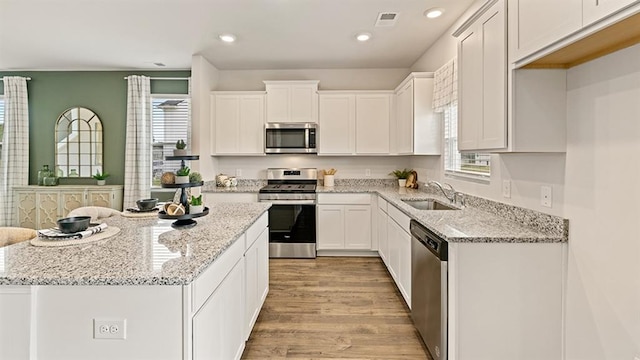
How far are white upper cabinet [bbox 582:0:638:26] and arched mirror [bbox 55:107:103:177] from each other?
20.3 feet

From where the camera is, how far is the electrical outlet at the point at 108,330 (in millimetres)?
1200

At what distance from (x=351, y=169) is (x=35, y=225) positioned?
4961mm

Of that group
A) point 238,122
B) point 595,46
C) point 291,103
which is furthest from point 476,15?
point 238,122

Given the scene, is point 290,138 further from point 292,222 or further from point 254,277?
point 254,277

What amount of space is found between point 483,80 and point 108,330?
92.6 inches

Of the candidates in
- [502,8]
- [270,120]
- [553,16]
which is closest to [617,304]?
[553,16]

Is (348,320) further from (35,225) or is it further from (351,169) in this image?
(35,225)

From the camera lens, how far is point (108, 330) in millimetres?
1200

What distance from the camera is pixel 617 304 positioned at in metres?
1.47

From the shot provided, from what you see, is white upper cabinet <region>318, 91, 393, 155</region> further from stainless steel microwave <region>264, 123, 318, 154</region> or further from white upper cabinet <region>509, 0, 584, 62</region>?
white upper cabinet <region>509, 0, 584, 62</region>

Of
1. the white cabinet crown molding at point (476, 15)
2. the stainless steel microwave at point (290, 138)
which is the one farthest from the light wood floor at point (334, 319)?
the white cabinet crown molding at point (476, 15)

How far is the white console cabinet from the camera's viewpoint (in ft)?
16.2

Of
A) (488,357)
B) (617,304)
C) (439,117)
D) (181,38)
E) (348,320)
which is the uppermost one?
(181,38)

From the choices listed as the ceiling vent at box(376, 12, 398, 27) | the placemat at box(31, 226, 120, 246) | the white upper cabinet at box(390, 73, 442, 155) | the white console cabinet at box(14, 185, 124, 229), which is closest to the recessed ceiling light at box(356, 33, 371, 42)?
the ceiling vent at box(376, 12, 398, 27)
